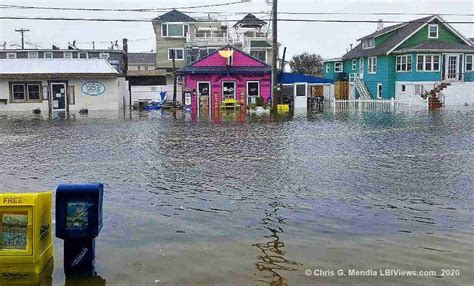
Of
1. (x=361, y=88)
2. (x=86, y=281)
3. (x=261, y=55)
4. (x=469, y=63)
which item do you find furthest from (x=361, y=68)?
(x=86, y=281)

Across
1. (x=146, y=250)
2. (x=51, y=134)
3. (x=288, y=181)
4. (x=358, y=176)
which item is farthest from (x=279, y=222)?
(x=51, y=134)

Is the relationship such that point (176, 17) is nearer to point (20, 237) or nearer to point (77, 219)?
point (77, 219)

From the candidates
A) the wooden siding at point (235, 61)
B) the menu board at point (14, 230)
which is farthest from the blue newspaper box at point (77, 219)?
the wooden siding at point (235, 61)

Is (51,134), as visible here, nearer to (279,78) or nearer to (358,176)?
(358,176)

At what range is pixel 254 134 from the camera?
1975 cm

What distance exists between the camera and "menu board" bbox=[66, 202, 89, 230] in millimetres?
5582

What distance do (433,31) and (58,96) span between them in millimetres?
31012

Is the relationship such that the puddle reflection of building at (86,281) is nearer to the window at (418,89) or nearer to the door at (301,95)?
the door at (301,95)

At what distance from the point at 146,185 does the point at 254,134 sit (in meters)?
9.83

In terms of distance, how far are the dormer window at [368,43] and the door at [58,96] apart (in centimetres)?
2804

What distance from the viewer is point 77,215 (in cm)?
560

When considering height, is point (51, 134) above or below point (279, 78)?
below

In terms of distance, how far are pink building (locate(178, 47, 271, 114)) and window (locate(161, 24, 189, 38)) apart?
18.2m

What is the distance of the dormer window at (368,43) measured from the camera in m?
52.1
